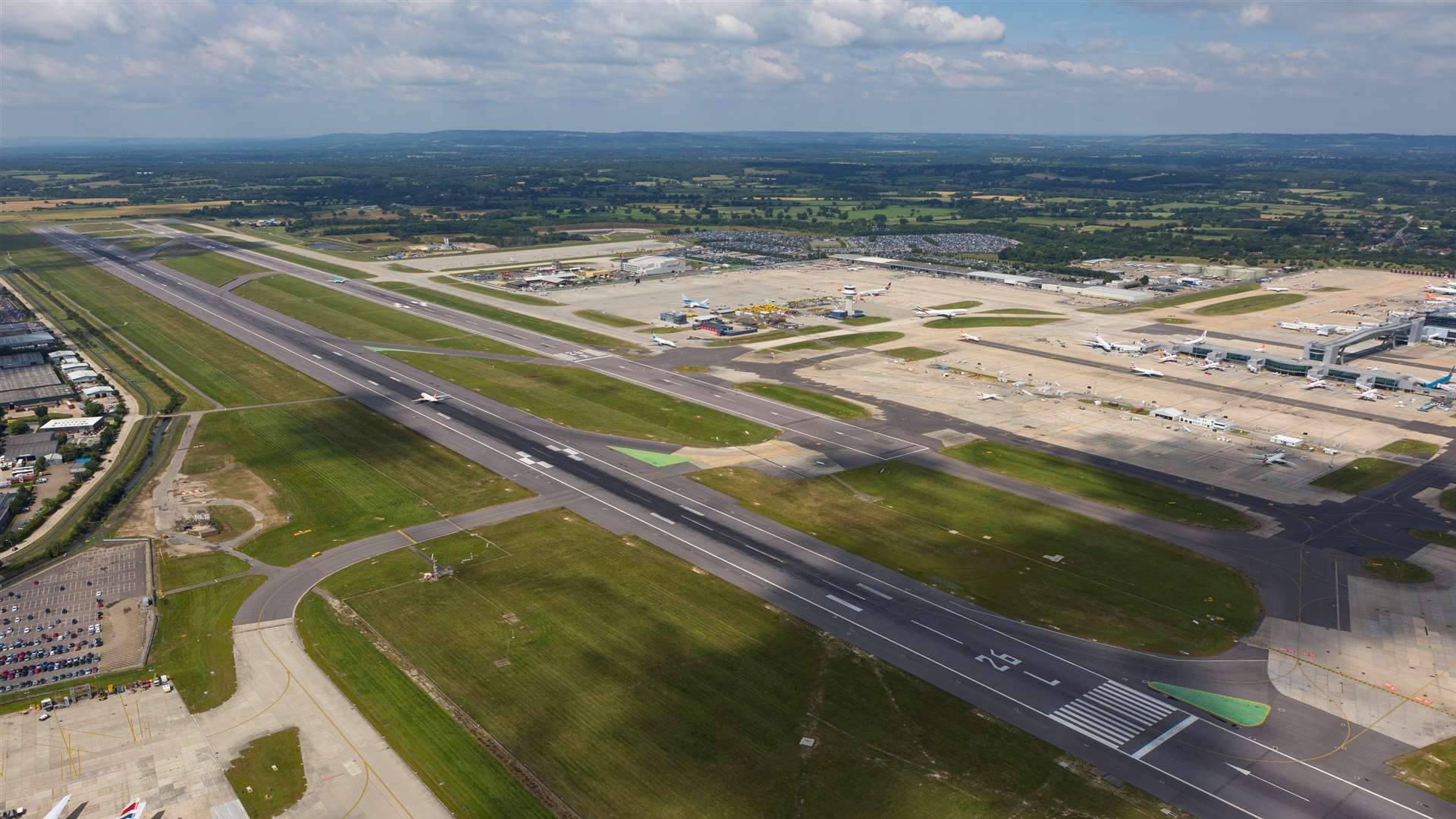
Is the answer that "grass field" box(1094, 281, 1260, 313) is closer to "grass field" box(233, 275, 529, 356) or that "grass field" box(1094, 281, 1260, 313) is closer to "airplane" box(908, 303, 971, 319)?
"airplane" box(908, 303, 971, 319)

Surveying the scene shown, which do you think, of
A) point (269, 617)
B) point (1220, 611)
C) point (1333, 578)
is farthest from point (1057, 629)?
point (269, 617)

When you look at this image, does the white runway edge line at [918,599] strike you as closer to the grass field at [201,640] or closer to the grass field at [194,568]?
the grass field at [194,568]

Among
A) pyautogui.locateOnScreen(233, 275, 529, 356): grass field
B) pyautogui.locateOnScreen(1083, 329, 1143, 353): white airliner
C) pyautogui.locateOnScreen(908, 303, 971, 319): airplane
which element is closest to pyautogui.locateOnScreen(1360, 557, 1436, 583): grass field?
pyautogui.locateOnScreen(1083, 329, 1143, 353): white airliner

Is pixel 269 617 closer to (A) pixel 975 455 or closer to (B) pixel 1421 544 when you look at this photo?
(A) pixel 975 455

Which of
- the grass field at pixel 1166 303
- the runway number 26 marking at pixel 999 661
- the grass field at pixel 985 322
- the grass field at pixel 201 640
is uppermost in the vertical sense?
the grass field at pixel 1166 303

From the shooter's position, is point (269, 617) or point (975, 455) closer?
point (269, 617)

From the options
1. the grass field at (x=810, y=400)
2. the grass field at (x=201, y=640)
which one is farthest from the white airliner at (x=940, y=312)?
the grass field at (x=201, y=640)

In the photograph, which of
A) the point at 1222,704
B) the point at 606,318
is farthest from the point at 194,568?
the point at 606,318
